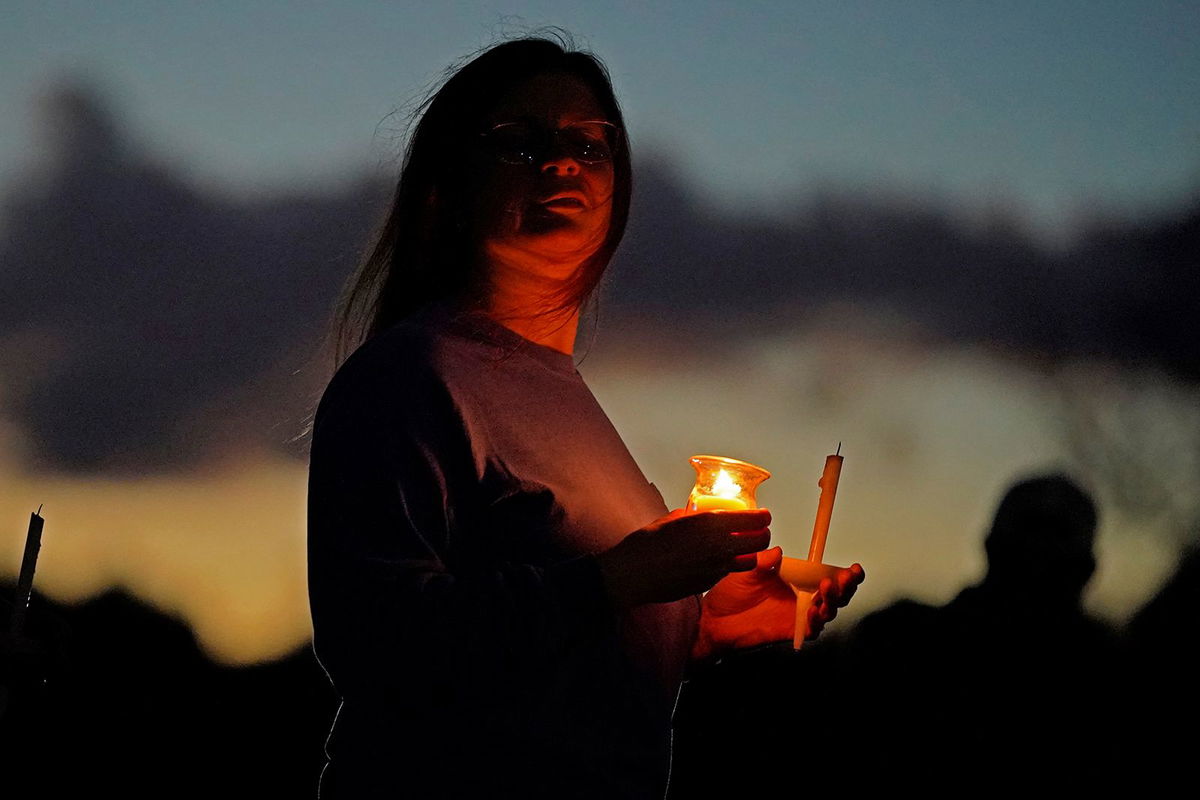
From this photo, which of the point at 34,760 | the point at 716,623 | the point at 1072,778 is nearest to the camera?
the point at 716,623

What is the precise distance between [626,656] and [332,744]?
1.32 feet

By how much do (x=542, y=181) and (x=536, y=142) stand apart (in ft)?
0.24

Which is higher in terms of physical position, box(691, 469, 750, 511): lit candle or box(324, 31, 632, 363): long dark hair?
box(324, 31, 632, 363): long dark hair

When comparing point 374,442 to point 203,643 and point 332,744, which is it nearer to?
point 332,744

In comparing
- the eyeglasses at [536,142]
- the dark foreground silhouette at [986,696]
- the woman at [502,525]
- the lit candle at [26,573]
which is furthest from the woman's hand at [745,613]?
the dark foreground silhouette at [986,696]

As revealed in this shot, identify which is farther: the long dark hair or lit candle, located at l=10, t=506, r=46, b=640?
the long dark hair

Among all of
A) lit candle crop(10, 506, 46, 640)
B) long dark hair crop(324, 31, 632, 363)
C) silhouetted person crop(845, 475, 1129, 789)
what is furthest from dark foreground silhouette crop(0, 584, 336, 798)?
long dark hair crop(324, 31, 632, 363)

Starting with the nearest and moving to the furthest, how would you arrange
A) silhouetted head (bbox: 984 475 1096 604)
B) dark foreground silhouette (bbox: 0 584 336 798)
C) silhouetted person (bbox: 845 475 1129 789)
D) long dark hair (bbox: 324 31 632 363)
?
long dark hair (bbox: 324 31 632 363) → silhouetted person (bbox: 845 475 1129 789) → silhouetted head (bbox: 984 475 1096 604) → dark foreground silhouette (bbox: 0 584 336 798)

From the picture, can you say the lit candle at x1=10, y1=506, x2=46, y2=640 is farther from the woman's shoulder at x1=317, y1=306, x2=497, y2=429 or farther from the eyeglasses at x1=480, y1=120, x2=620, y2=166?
the eyeglasses at x1=480, y1=120, x2=620, y2=166

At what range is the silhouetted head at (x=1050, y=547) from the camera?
5.13 metres

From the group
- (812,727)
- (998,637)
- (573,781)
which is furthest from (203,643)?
(573,781)

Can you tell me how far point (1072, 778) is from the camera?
16.4 ft

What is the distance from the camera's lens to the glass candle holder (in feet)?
5.68

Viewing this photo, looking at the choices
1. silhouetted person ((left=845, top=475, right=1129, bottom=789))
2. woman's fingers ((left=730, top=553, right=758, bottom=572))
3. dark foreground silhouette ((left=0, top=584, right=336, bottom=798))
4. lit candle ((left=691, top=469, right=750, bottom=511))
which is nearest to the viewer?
woman's fingers ((left=730, top=553, right=758, bottom=572))
